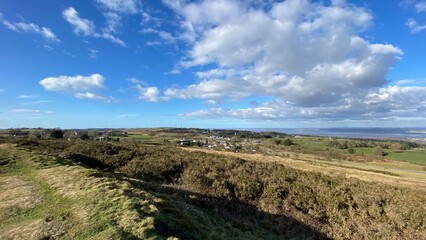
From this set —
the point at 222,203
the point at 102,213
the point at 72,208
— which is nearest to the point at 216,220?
the point at 222,203

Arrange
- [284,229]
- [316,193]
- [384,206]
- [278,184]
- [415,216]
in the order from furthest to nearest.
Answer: [278,184] → [316,193] → [384,206] → [415,216] → [284,229]

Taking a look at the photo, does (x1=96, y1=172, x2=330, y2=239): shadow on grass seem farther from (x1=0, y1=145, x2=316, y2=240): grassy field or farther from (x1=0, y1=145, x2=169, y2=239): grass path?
(x1=0, y1=145, x2=169, y2=239): grass path

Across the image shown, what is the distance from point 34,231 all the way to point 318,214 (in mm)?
16576

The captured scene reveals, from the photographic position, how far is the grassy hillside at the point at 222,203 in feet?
38.7

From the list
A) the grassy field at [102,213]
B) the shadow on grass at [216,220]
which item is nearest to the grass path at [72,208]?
the grassy field at [102,213]

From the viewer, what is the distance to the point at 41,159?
2664 cm

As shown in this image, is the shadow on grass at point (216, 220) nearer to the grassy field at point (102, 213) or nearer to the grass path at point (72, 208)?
the grassy field at point (102, 213)

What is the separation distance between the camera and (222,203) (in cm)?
2031

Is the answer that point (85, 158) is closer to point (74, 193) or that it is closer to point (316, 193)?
point (74, 193)

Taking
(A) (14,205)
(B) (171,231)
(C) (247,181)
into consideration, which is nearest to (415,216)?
(C) (247,181)

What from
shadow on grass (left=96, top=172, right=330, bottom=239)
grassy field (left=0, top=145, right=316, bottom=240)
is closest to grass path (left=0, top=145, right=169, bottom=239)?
grassy field (left=0, top=145, right=316, bottom=240)

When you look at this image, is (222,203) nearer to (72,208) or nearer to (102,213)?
(102,213)

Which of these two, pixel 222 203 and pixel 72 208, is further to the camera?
pixel 222 203

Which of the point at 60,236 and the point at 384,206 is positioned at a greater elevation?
the point at 60,236
